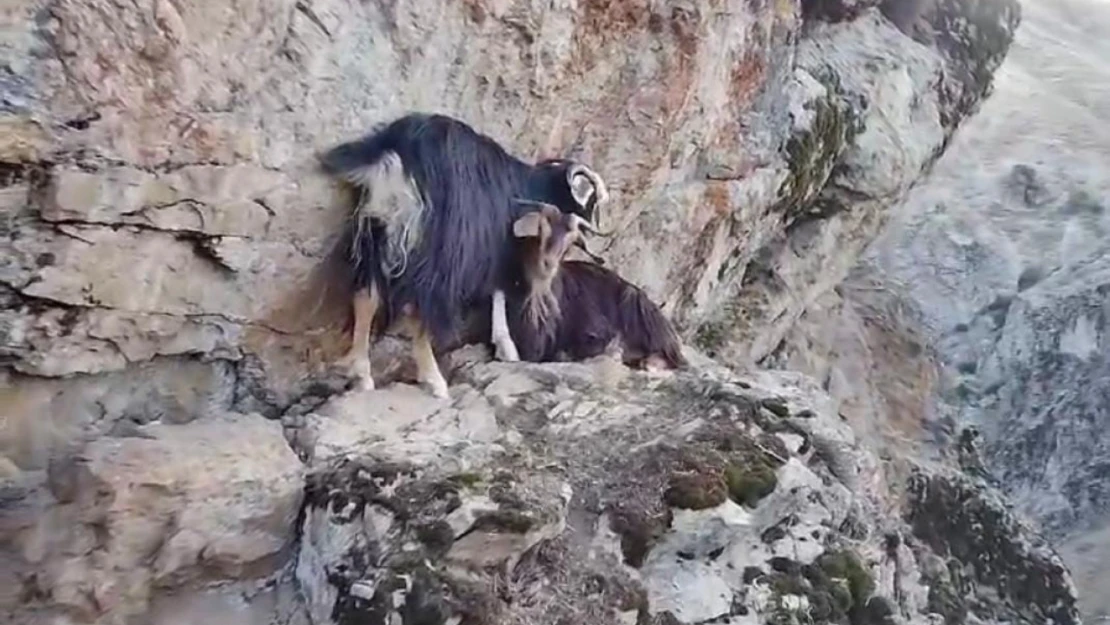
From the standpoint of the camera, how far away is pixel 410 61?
4.41 m

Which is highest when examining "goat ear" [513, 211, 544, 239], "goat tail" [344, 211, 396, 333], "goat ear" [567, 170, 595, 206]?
"goat ear" [567, 170, 595, 206]

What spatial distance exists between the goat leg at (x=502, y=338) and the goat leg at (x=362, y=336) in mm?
551

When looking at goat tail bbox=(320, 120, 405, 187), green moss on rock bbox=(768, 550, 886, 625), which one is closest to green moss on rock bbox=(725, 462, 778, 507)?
green moss on rock bbox=(768, 550, 886, 625)

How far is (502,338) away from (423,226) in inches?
27.4

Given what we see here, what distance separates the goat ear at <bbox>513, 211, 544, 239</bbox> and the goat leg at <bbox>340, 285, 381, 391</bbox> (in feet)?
1.76

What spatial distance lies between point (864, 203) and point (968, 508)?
1.81 metres

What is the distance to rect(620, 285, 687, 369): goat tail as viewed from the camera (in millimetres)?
5035

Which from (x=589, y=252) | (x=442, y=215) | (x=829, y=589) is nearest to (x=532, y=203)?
(x=442, y=215)

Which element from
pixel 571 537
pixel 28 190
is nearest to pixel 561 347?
pixel 571 537

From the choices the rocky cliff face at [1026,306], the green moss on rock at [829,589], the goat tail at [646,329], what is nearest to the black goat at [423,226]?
the goat tail at [646,329]

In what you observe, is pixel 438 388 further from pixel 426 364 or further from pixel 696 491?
pixel 696 491

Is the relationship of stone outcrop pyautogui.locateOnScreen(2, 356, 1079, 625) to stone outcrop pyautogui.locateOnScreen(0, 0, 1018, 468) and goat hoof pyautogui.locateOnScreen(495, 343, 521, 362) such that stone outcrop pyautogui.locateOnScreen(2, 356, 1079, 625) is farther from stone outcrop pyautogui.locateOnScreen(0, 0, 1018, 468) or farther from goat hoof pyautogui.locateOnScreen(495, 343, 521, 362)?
stone outcrop pyautogui.locateOnScreen(0, 0, 1018, 468)

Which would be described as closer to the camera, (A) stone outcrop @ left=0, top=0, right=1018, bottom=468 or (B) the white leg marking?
(A) stone outcrop @ left=0, top=0, right=1018, bottom=468

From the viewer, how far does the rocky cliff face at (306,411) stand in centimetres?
324
